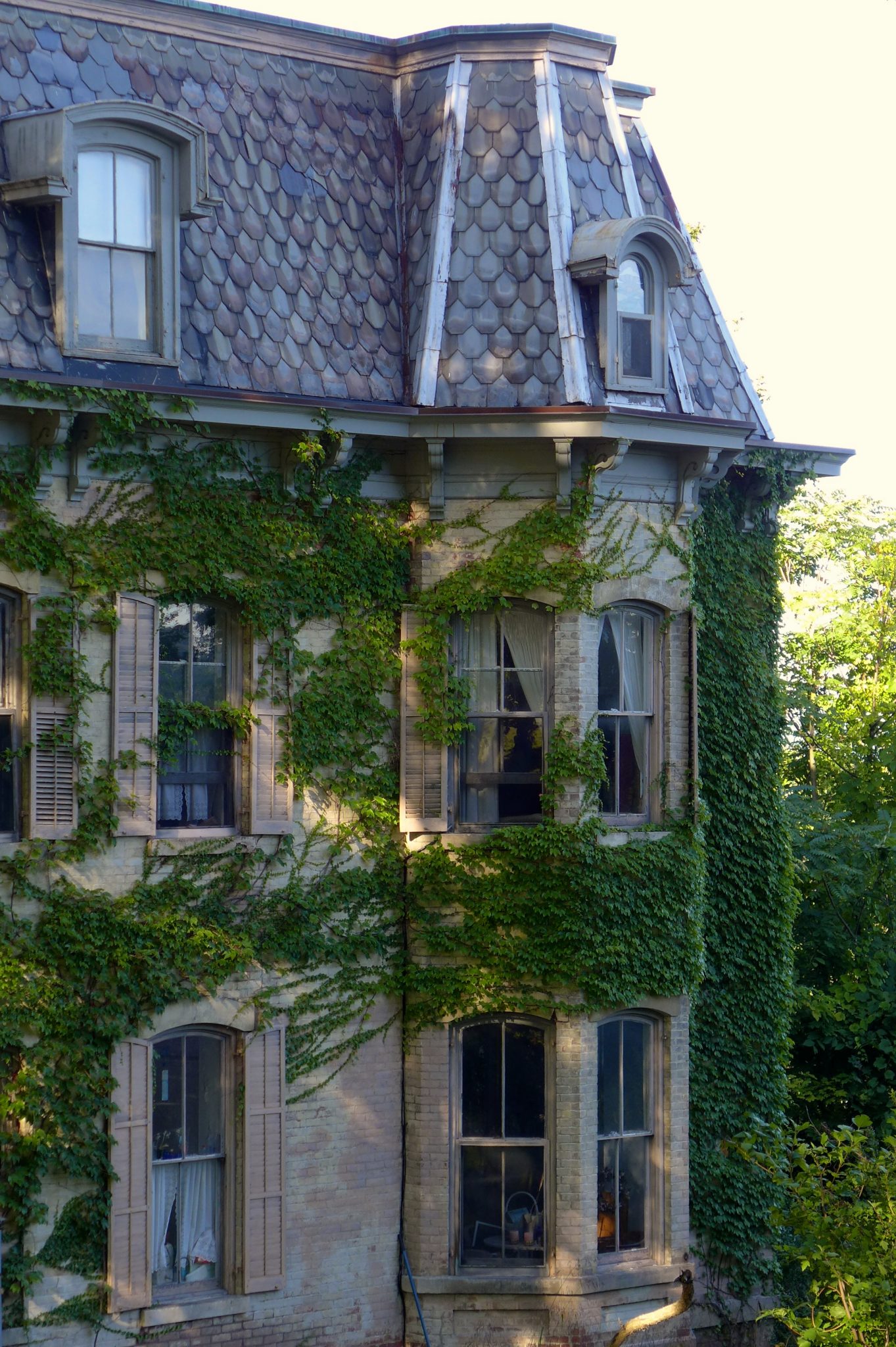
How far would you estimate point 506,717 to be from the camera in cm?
1489

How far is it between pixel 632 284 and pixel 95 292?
196 inches

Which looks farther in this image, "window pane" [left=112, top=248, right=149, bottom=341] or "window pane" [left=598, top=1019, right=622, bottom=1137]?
"window pane" [left=598, top=1019, right=622, bottom=1137]

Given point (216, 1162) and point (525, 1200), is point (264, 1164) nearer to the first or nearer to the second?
point (216, 1162)

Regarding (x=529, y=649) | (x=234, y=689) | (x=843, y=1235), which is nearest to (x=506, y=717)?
(x=529, y=649)

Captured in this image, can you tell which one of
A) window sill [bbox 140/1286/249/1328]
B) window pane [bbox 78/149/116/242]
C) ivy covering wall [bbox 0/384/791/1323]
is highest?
window pane [bbox 78/149/116/242]

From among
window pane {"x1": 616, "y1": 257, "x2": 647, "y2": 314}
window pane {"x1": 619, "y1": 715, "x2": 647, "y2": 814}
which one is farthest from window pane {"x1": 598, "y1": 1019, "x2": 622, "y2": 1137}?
window pane {"x1": 616, "y1": 257, "x2": 647, "y2": 314}

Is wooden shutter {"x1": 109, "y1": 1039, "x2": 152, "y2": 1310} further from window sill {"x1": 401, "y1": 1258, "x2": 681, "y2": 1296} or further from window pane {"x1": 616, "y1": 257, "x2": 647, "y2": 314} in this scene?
window pane {"x1": 616, "y1": 257, "x2": 647, "y2": 314}

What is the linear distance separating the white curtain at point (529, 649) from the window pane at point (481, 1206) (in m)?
4.12

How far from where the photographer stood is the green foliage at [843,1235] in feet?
36.2

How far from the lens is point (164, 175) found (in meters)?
13.8

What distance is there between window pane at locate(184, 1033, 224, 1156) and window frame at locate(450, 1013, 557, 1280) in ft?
7.02

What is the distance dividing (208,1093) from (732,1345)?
233 inches

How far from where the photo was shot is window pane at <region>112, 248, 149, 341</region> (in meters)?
13.6

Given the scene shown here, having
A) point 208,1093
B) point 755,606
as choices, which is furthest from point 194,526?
point 755,606
